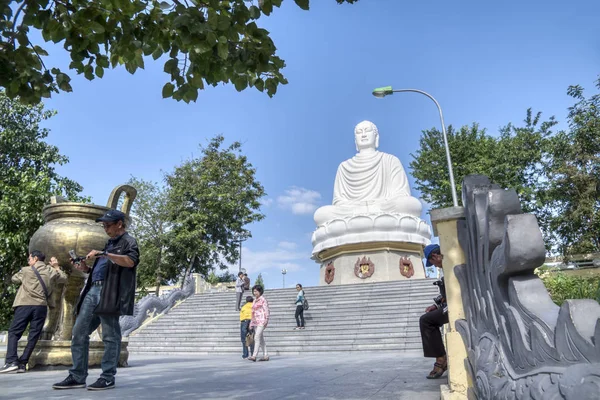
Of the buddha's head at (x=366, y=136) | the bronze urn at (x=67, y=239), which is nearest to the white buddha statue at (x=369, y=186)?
the buddha's head at (x=366, y=136)

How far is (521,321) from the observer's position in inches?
58.9

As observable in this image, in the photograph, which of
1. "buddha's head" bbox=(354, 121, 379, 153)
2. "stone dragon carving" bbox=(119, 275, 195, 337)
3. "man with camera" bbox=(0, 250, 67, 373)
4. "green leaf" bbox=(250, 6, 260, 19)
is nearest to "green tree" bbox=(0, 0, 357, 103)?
"green leaf" bbox=(250, 6, 260, 19)

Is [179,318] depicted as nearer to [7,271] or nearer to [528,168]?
[7,271]

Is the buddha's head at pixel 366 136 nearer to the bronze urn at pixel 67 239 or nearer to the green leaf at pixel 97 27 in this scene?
the bronze urn at pixel 67 239

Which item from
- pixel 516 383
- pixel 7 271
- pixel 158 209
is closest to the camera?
pixel 516 383

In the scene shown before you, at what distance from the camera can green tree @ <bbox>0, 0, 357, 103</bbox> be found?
2.99m

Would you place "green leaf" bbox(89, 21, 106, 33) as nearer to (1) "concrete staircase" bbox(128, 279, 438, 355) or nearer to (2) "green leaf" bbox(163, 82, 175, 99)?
(2) "green leaf" bbox(163, 82, 175, 99)

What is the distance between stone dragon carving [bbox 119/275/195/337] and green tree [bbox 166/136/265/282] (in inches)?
317

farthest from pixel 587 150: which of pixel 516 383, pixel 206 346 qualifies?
pixel 516 383

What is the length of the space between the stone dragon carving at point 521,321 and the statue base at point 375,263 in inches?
639

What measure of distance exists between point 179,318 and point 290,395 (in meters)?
12.3

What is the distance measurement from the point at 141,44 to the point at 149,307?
13.2 meters

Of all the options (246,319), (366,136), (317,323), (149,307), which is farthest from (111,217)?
(366,136)

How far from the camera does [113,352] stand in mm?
3910
